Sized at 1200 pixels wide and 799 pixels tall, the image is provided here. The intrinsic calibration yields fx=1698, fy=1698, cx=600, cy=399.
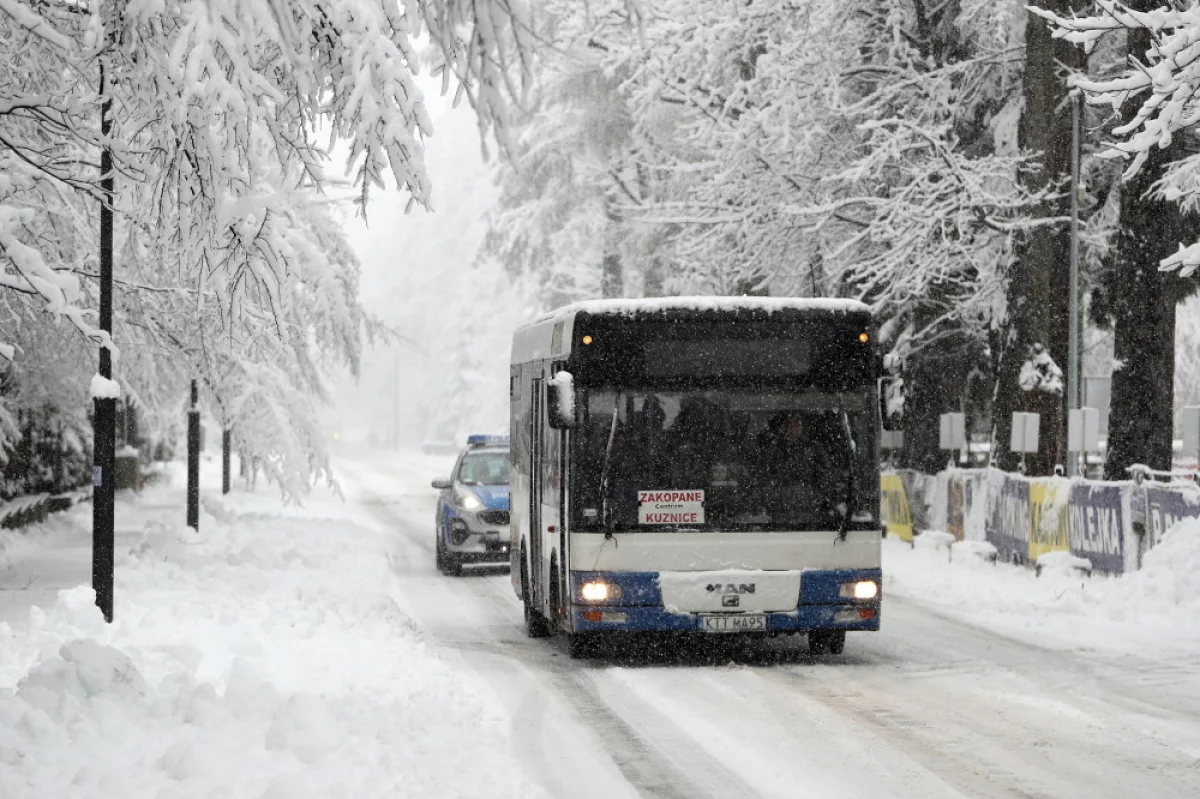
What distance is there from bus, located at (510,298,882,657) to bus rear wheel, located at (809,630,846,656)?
53cm

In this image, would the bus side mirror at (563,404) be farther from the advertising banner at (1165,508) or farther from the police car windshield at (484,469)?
the police car windshield at (484,469)

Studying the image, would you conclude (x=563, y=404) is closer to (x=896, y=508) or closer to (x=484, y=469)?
(x=484, y=469)

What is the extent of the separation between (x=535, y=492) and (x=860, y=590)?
351cm

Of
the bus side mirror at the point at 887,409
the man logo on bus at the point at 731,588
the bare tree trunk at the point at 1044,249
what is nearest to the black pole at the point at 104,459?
the man logo on bus at the point at 731,588

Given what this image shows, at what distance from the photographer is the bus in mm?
13516

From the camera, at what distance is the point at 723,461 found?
44.7 ft

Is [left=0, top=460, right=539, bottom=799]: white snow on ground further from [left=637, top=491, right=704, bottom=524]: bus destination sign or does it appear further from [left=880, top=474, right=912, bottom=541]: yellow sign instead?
[left=880, top=474, right=912, bottom=541]: yellow sign

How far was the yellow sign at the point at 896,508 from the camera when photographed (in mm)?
28578

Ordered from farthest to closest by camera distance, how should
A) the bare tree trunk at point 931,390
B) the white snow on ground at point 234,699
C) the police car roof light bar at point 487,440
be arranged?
the bare tree trunk at point 931,390
the police car roof light bar at point 487,440
the white snow on ground at point 234,699

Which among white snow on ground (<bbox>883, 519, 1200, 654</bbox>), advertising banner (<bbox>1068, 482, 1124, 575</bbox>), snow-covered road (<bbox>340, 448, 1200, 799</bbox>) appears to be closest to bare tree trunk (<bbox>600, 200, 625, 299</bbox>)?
white snow on ground (<bbox>883, 519, 1200, 654</bbox>)

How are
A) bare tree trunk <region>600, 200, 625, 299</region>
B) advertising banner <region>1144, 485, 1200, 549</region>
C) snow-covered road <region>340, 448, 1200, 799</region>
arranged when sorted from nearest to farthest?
1. snow-covered road <region>340, 448, 1200, 799</region>
2. advertising banner <region>1144, 485, 1200, 549</region>
3. bare tree trunk <region>600, 200, 625, 299</region>

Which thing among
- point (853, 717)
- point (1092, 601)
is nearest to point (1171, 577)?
point (1092, 601)

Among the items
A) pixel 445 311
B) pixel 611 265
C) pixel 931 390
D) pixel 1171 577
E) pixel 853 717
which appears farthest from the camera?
pixel 445 311

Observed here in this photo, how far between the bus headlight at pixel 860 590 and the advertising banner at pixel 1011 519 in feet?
30.7
